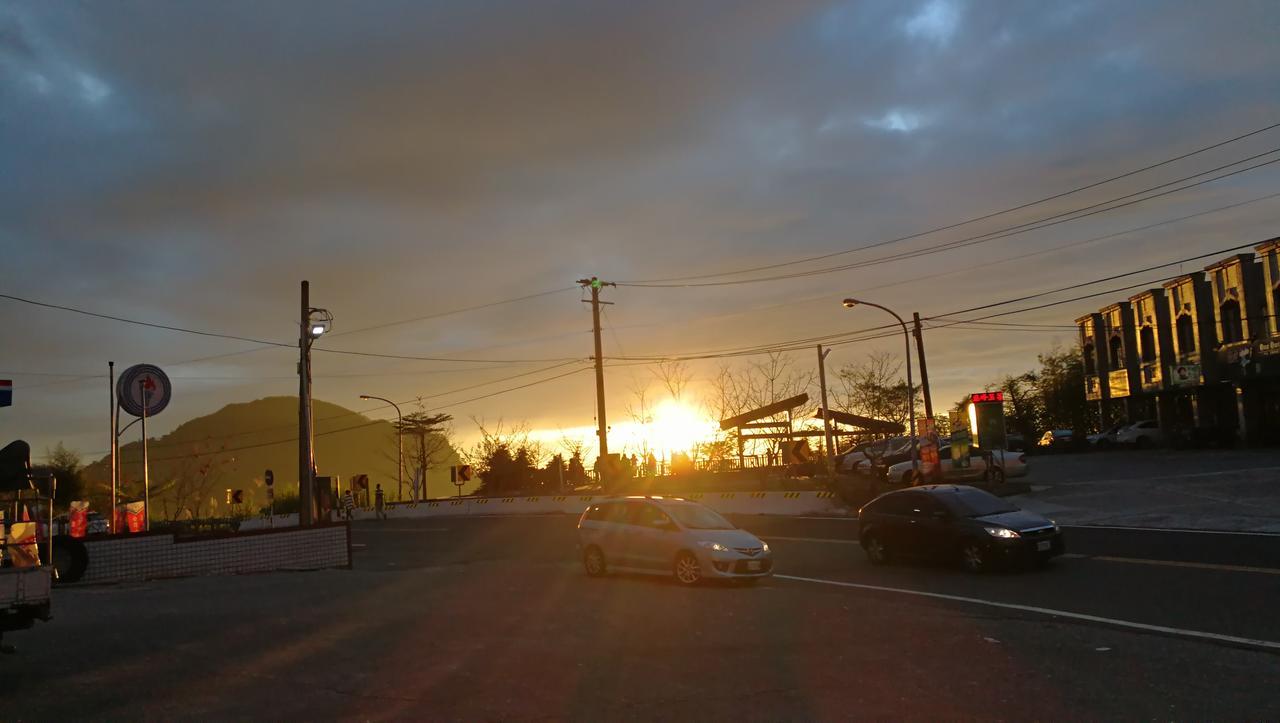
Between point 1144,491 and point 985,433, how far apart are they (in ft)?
22.2

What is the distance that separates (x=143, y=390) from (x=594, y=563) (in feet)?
37.8

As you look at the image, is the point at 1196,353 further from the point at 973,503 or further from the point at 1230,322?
the point at 973,503

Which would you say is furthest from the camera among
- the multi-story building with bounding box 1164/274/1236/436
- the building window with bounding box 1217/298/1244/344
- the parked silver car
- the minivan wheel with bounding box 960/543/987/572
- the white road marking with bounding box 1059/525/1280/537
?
the multi-story building with bounding box 1164/274/1236/436

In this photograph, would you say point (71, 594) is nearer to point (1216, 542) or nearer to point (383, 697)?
point (383, 697)

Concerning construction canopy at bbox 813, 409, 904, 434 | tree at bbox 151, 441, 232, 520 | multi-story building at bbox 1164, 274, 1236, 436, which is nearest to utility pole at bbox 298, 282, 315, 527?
construction canopy at bbox 813, 409, 904, 434

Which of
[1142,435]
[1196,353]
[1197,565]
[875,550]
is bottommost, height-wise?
[1197,565]

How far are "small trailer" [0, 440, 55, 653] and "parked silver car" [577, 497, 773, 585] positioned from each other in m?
9.86

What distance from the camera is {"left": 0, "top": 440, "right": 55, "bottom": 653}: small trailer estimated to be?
28.0 ft

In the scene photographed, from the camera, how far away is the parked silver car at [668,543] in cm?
1599

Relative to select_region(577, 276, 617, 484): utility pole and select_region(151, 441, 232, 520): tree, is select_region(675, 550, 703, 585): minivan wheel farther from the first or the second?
select_region(151, 441, 232, 520): tree

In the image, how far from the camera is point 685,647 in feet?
33.3

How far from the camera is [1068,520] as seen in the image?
2636 centimetres

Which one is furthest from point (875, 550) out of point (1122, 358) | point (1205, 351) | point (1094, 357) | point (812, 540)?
point (1094, 357)

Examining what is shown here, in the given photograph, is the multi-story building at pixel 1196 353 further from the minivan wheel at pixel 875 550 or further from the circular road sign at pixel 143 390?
the circular road sign at pixel 143 390
